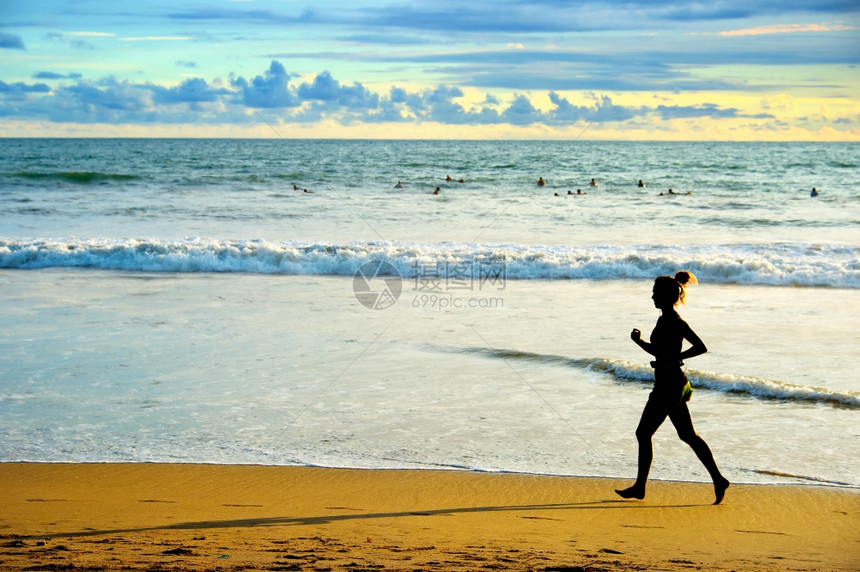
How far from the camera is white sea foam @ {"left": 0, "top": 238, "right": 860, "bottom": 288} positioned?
50.5ft

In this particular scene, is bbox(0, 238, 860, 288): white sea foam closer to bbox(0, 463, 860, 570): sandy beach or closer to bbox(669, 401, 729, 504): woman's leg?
bbox(0, 463, 860, 570): sandy beach

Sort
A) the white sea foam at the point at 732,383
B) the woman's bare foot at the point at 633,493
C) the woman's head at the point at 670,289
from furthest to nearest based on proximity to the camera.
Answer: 1. the white sea foam at the point at 732,383
2. the woman's bare foot at the point at 633,493
3. the woman's head at the point at 670,289

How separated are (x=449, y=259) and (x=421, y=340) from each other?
748 centimetres

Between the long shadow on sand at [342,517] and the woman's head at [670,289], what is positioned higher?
the woman's head at [670,289]

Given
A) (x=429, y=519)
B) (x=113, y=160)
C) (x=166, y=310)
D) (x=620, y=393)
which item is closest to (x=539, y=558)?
(x=429, y=519)

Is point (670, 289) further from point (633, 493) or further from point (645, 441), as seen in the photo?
point (633, 493)

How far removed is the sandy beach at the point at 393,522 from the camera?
3680 mm

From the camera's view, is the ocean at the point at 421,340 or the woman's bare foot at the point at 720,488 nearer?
the woman's bare foot at the point at 720,488

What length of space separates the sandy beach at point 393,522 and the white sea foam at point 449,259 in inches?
412

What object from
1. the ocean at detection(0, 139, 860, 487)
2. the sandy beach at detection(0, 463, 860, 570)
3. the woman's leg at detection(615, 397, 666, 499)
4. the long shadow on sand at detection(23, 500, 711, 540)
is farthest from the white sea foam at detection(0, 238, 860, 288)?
the long shadow on sand at detection(23, 500, 711, 540)

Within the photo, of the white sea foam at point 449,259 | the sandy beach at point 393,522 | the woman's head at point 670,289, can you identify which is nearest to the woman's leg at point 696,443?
the sandy beach at point 393,522

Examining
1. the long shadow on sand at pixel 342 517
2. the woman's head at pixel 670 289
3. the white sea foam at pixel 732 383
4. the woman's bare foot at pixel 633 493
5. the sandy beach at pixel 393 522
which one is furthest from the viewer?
the white sea foam at pixel 732 383

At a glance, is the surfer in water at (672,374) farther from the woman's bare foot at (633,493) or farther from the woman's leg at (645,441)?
the woman's bare foot at (633,493)

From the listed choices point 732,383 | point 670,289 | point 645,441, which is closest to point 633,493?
point 645,441
